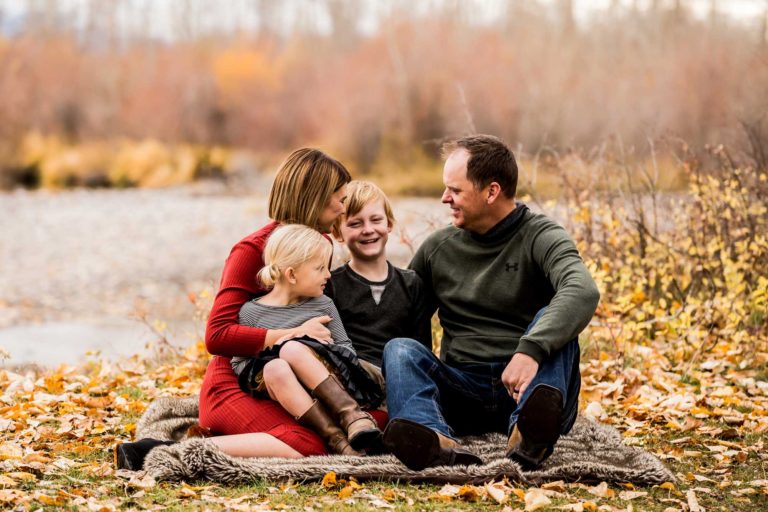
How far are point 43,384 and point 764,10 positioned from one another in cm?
811

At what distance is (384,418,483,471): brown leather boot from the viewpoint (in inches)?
135

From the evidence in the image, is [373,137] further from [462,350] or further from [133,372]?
[462,350]

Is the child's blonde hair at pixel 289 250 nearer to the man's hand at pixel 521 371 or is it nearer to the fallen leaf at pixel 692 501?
the man's hand at pixel 521 371

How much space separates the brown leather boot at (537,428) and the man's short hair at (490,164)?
1.05 metres

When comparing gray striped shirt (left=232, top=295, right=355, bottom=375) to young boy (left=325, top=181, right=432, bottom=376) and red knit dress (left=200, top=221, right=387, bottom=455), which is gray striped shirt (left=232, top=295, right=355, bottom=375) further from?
young boy (left=325, top=181, right=432, bottom=376)

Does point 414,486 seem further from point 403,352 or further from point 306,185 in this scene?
point 306,185

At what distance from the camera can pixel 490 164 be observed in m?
4.03

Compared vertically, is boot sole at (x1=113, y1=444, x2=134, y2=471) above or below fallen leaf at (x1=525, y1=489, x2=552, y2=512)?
below

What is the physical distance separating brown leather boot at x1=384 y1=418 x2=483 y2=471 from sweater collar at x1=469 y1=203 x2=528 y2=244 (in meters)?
0.99

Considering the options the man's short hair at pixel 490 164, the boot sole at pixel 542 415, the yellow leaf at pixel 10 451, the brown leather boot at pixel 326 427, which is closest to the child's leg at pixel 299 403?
the brown leather boot at pixel 326 427

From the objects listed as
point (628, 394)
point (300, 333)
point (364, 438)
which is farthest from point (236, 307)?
point (628, 394)

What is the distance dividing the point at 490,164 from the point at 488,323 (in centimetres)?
70

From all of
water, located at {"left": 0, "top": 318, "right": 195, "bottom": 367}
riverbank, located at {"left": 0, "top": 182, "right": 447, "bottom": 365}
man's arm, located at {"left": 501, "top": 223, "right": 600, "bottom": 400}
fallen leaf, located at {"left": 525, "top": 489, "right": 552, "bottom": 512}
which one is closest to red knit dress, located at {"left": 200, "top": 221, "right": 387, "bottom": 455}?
man's arm, located at {"left": 501, "top": 223, "right": 600, "bottom": 400}

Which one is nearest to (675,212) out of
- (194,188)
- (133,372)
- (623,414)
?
(623,414)
